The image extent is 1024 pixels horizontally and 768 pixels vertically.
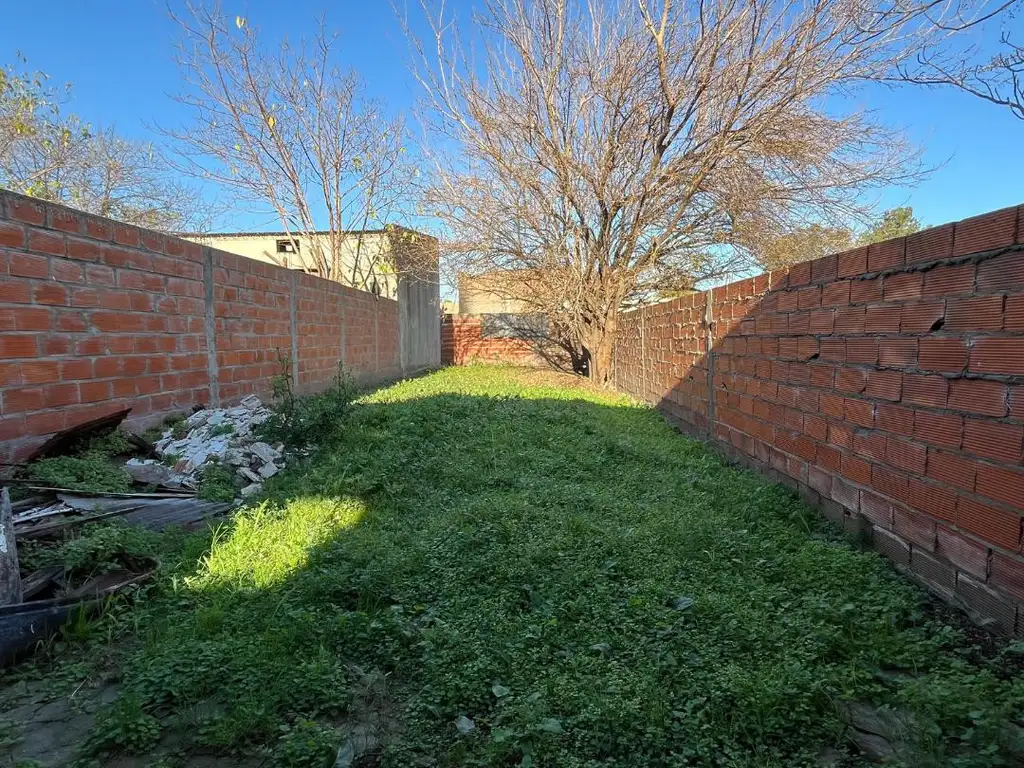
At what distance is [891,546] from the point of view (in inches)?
94.0

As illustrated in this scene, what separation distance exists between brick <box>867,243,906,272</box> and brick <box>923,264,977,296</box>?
20 cm

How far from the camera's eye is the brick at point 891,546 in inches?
90.4

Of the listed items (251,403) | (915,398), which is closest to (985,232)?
(915,398)

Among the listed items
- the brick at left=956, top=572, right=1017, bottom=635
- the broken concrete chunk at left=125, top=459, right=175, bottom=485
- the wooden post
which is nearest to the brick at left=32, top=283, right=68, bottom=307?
the broken concrete chunk at left=125, top=459, right=175, bottom=485

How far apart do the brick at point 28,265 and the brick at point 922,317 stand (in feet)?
14.2

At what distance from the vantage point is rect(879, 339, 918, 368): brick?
2.28 m

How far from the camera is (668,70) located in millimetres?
7590

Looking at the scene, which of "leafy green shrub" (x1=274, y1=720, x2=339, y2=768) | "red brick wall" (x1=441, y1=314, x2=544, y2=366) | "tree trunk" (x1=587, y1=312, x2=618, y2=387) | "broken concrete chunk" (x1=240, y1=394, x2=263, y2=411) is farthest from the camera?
"red brick wall" (x1=441, y1=314, x2=544, y2=366)

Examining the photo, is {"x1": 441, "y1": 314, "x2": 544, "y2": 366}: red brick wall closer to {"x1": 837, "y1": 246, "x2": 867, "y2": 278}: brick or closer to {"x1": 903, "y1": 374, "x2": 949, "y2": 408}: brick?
{"x1": 837, "y1": 246, "x2": 867, "y2": 278}: brick

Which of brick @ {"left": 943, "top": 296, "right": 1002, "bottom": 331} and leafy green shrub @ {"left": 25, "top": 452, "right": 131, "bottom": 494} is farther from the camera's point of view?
leafy green shrub @ {"left": 25, "top": 452, "right": 131, "bottom": 494}

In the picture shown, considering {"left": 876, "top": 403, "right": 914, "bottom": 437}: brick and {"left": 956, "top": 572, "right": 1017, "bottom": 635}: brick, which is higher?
{"left": 876, "top": 403, "right": 914, "bottom": 437}: brick

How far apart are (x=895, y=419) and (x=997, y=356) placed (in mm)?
581

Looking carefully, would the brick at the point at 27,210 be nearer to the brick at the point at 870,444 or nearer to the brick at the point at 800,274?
the brick at the point at 800,274

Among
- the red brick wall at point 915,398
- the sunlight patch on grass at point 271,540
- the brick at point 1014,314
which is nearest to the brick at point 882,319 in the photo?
the red brick wall at point 915,398
